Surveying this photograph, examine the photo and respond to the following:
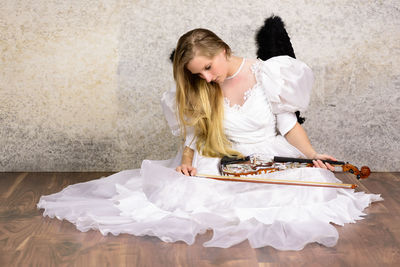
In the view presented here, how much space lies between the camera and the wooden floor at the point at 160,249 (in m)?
1.76

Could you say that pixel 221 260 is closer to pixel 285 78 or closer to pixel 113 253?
pixel 113 253

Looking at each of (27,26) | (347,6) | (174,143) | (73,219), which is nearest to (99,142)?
(174,143)

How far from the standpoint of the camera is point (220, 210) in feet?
6.96

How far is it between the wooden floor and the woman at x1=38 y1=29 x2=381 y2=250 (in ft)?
0.15

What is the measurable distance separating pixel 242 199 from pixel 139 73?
1.33 meters

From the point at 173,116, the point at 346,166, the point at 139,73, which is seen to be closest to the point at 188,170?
the point at 173,116

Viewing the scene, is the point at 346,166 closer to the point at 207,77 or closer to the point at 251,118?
the point at 251,118

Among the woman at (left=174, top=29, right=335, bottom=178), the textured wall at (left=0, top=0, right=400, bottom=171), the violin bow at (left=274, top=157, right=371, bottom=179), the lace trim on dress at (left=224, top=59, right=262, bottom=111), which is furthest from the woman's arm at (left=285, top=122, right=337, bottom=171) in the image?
the textured wall at (left=0, top=0, right=400, bottom=171)

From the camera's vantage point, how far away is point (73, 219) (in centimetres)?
220

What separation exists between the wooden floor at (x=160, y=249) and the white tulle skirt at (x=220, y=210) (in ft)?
0.15

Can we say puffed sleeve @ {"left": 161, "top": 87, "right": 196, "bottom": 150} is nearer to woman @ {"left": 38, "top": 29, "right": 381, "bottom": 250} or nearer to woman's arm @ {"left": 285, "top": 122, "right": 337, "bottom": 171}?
woman @ {"left": 38, "top": 29, "right": 381, "bottom": 250}

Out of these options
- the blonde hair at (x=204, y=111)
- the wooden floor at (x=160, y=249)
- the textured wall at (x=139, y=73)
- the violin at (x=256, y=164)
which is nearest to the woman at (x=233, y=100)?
the blonde hair at (x=204, y=111)

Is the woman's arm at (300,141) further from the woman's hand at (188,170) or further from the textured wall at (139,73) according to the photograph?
the textured wall at (139,73)

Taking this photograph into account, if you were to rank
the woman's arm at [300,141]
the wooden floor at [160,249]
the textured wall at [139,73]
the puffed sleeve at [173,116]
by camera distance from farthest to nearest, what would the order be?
the textured wall at [139,73], the puffed sleeve at [173,116], the woman's arm at [300,141], the wooden floor at [160,249]
